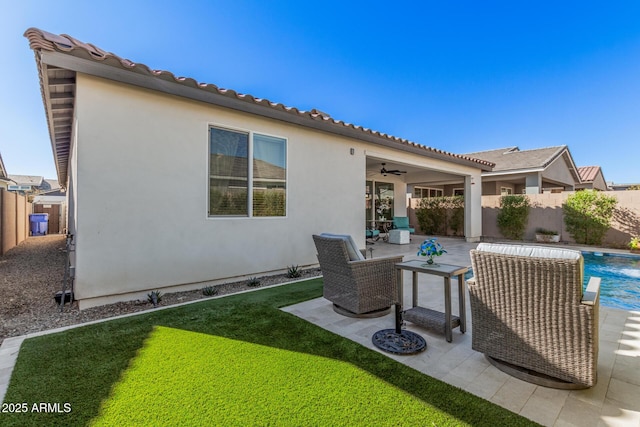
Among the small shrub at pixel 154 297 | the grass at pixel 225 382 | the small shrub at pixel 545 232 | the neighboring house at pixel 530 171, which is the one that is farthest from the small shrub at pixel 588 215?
the small shrub at pixel 154 297

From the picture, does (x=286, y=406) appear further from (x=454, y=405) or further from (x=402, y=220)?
(x=402, y=220)

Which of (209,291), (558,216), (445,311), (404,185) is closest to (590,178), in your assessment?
(558,216)

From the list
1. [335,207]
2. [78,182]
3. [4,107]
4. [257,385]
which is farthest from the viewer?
[4,107]

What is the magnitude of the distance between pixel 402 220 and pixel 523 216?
6.01 meters

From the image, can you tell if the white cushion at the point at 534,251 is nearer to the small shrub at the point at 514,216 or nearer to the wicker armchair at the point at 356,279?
the wicker armchair at the point at 356,279

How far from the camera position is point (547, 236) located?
13.2 meters

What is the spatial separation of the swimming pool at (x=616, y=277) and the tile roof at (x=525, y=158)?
24.7 feet

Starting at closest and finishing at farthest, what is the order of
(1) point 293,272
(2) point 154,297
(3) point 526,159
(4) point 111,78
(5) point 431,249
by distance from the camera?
1. (5) point 431,249
2. (4) point 111,78
3. (2) point 154,297
4. (1) point 293,272
5. (3) point 526,159

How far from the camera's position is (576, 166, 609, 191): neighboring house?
23495mm

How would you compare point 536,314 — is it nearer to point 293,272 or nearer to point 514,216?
point 293,272

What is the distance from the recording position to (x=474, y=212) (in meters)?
13.5

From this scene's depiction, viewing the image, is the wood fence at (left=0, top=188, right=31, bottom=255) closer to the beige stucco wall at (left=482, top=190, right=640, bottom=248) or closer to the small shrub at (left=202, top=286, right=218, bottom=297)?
the small shrub at (left=202, top=286, right=218, bottom=297)

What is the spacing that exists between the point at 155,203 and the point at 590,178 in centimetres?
3190

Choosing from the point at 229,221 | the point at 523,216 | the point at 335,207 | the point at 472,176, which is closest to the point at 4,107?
the point at 229,221
